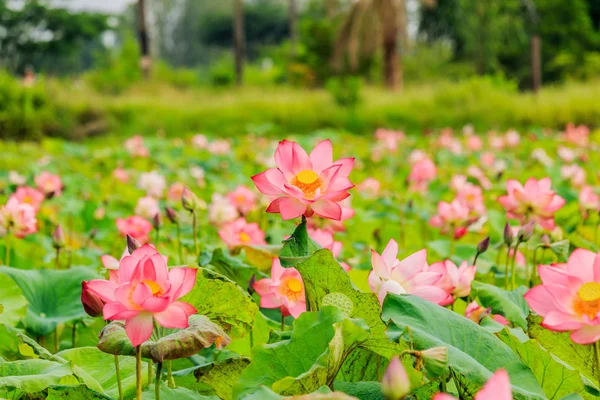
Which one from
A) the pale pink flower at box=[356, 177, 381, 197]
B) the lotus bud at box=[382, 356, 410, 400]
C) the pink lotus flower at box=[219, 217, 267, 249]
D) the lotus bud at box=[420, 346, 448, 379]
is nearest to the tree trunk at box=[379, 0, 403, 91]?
the pale pink flower at box=[356, 177, 381, 197]

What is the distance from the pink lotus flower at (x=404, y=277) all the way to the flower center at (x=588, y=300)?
0.17 meters

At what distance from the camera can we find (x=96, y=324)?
1.30 metres

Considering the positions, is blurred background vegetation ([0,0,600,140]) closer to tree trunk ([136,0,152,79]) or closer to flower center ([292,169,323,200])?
tree trunk ([136,0,152,79])

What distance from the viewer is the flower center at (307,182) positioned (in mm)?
917

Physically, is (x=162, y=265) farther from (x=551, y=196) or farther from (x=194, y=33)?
(x=194, y=33)

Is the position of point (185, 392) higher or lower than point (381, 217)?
higher

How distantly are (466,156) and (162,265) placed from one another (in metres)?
4.71

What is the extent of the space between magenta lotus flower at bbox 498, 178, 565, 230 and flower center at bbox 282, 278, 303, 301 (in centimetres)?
73

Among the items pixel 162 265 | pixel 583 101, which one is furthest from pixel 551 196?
pixel 583 101

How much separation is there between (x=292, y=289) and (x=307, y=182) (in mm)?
210

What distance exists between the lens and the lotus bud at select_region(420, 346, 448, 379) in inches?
26.1

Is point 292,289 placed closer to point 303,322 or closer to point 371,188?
point 303,322

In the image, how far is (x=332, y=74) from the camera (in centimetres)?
2125

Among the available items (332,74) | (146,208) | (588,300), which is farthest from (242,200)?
(332,74)
